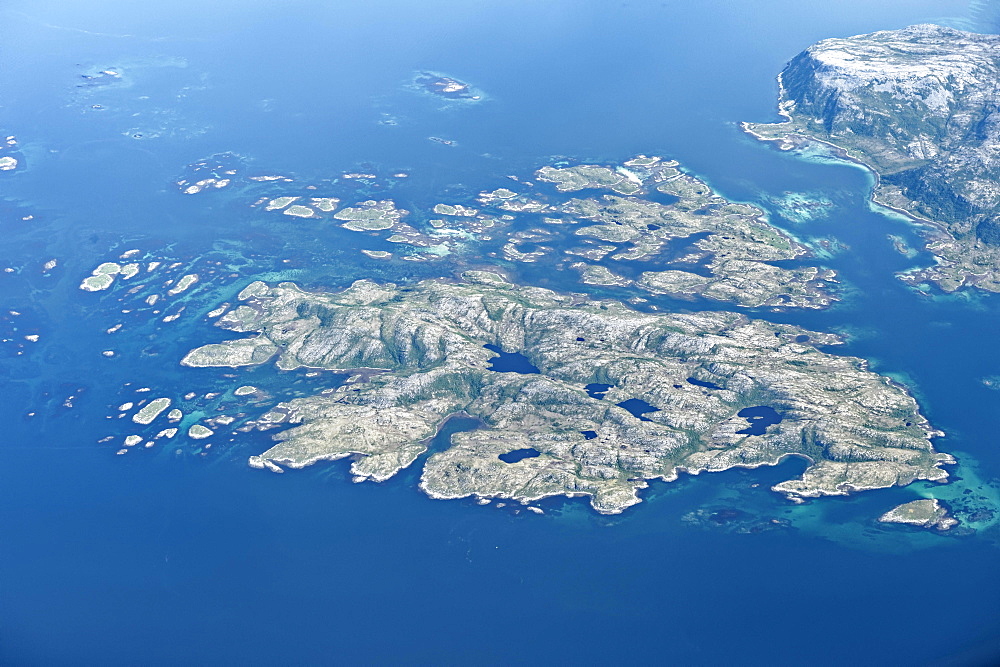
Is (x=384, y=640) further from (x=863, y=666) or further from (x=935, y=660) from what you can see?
(x=935, y=660)

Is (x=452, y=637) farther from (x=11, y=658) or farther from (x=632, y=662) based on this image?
(x=11, y=658)

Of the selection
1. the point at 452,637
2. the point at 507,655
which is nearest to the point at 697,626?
the point at 507,655

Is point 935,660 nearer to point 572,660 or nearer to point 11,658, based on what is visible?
point 572,660

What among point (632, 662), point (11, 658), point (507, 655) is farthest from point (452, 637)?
point (11, 658)

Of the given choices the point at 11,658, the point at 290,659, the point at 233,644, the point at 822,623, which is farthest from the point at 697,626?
the point at 11,658

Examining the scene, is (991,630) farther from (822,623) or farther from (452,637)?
(452,637)

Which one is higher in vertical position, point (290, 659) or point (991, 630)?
point (991, 630)

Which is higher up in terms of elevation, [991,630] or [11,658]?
[991,630]
